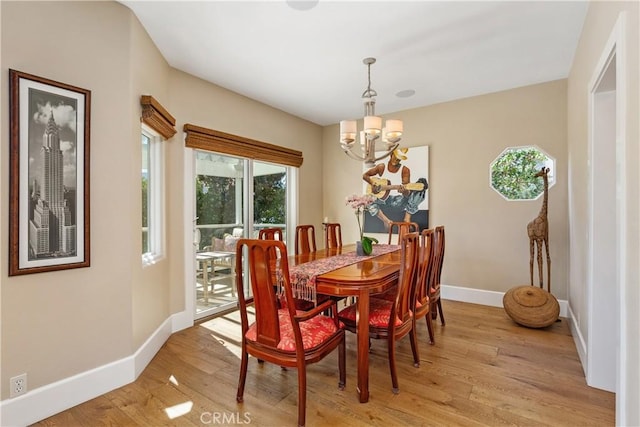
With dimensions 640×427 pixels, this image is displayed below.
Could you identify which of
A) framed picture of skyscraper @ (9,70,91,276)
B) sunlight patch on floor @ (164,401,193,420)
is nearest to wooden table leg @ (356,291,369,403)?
sunlight patch on floor @ (164,401,193,420)

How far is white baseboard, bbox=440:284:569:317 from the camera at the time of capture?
390cm

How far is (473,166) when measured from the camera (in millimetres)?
4035

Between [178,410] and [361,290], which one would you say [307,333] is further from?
[178,410]

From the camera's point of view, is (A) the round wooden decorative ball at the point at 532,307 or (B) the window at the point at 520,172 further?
(B) the window at the point at 520,172

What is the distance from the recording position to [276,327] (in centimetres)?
181

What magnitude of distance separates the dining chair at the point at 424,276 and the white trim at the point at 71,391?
2174 mm

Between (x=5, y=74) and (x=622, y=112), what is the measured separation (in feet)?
10.6

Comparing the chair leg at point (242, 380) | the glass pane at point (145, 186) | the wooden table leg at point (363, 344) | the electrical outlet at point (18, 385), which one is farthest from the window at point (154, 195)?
the wooden table leg at point (363, 344)

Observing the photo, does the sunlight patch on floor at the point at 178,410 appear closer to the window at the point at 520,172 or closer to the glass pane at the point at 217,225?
the glass pane at the point at 217,225

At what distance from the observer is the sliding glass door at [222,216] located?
361cm

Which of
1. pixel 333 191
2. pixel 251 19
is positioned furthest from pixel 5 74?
pixel 333 191

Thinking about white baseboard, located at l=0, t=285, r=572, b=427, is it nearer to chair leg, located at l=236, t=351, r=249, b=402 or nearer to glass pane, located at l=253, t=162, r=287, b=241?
chair leg, located at l=236, t=351, r=249, b=402

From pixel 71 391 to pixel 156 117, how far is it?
2.05 metres

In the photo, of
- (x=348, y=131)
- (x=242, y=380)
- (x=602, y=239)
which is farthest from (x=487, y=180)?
(x=242, y=380)
